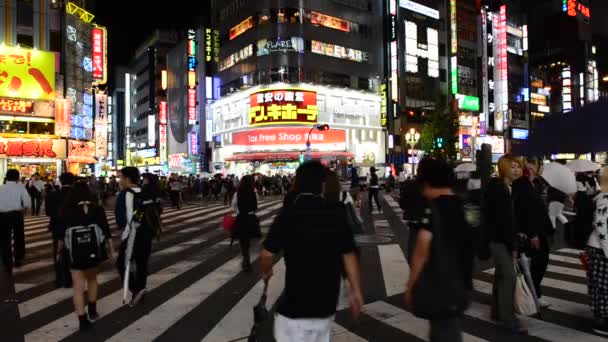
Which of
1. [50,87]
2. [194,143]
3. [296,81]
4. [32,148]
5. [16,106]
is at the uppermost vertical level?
[296,81]

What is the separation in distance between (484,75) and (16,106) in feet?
183

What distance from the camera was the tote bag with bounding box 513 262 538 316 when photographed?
505cm

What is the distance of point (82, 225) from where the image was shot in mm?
5504

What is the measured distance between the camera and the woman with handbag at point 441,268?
3123 mm

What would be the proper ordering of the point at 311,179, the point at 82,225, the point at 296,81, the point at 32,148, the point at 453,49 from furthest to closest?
the point at 453,49 → the point at 296,81 → the point at 32,148 → the point at 82,225 → the point at 311,179

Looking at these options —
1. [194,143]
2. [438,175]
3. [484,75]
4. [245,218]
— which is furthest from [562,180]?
[484,75]

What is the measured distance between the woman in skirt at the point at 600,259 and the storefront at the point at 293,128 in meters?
36.8

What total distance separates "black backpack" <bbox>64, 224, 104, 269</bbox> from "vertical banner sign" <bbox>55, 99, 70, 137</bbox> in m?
31.0

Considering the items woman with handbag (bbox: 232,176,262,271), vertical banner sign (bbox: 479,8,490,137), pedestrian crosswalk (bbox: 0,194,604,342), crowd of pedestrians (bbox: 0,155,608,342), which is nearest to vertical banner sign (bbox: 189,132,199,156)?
vertical banner sign (bbox: 479,8,490,137)

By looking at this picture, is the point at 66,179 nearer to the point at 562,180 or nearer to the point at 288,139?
the point at 562,180

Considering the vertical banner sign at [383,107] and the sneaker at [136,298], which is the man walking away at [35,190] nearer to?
the sneaker at [136,298]

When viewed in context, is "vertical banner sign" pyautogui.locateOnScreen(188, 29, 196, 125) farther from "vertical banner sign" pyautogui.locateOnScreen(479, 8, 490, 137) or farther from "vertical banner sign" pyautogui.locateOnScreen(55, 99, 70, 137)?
"vertical banner sign" pyautogui.locateOnScreen(479, 8, 490, 137)

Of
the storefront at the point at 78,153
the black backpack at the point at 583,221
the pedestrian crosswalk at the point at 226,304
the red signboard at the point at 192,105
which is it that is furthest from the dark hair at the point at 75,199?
the red signboard at the point at 192,105

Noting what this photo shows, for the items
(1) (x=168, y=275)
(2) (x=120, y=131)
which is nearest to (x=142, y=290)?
(1) (x=168, y=275)
